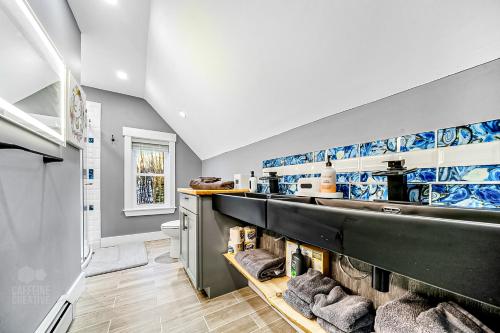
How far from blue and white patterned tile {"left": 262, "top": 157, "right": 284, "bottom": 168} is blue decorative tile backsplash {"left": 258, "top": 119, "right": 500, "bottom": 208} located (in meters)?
0.49

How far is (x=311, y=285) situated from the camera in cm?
99

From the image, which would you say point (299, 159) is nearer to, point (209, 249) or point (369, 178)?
point (369, 178)

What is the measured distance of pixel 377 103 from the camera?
1009mm

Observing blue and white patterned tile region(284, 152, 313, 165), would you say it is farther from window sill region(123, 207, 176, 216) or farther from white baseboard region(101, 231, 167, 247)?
white baseboard region(101, 231, 167, 247)

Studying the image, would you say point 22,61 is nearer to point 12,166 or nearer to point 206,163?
point 12,166

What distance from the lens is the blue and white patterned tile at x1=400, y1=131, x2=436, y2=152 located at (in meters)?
0.82

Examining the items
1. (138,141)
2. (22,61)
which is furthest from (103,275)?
(22,61)

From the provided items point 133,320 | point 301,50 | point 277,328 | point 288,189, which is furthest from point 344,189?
point 133,320

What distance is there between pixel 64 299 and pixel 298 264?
1.65 metres

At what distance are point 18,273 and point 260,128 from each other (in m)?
1.75

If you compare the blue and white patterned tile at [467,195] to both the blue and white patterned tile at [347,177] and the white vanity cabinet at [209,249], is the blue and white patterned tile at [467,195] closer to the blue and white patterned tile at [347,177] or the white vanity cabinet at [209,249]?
the blue and white patterned tile at [347,177]

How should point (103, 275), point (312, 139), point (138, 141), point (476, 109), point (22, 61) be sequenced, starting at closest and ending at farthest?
point (476, 109), point (22, 61), point (312, 139), point (103, 275), point (138, 141)

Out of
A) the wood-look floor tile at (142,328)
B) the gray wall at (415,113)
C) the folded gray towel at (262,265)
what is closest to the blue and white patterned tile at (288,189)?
the gray wall at (415,113)

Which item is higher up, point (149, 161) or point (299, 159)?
point (149, 161)
